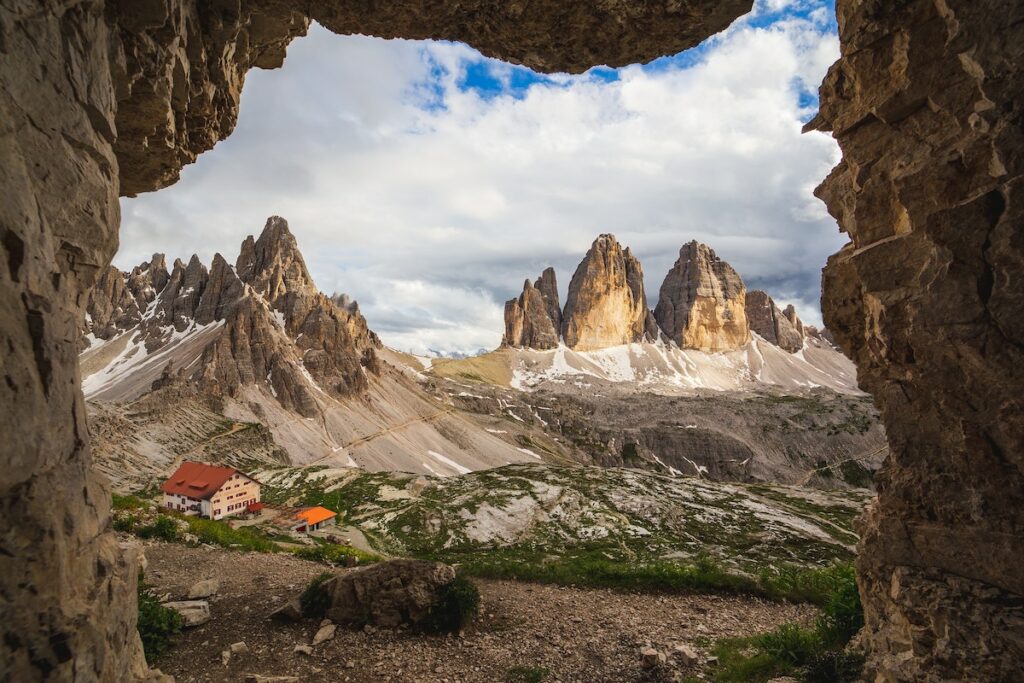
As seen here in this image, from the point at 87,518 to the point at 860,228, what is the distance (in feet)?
41.9

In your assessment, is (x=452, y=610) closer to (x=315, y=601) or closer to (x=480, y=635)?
(x=480, y=635)

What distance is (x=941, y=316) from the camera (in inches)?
261

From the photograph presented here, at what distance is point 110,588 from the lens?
6754 mm

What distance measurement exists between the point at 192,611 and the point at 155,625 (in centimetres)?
138

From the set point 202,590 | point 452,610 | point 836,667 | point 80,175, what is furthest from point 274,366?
point 836,667

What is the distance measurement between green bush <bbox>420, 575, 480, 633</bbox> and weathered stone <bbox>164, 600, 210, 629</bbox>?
5714mm

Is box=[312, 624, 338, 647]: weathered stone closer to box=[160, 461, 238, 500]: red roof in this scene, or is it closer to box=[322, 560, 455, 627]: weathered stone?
box=[322, 560, 455, 627]: weathered stone

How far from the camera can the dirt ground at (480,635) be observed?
1095 cm

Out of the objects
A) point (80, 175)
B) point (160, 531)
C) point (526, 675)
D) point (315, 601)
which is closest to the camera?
point (80, 175)

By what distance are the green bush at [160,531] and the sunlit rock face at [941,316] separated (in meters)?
24.9

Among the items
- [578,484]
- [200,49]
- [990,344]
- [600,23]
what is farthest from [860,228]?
[578,484]

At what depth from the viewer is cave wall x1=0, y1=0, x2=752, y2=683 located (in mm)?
5234

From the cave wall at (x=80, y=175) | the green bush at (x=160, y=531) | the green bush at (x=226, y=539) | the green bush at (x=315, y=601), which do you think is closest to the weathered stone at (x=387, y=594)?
the green bush at (x=315, y=601)

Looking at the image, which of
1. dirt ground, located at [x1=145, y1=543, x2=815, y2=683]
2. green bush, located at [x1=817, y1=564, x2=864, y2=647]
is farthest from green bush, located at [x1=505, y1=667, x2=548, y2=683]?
green bush, located at [x1=817, y1=564, x2=864, y2=647]
